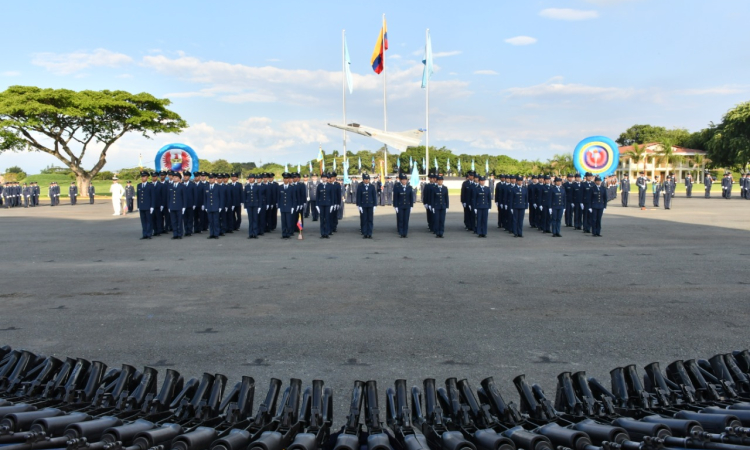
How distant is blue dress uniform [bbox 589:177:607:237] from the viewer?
15.6 meters

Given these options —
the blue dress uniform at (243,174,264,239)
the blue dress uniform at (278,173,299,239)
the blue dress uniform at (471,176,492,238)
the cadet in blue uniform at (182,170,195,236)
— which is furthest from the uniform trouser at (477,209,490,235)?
the cadet in blue uniform at (182,170,195,236)

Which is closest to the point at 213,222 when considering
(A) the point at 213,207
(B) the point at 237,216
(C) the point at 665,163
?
(A) the point at 213,207

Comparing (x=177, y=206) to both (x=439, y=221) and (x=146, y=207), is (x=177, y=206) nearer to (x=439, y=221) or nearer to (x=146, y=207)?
(x=146, y=207)

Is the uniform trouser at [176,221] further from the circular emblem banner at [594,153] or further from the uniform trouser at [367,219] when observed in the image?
the circular emblem banner at [594,153]

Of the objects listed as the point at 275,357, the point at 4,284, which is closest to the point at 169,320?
the point at 275,357

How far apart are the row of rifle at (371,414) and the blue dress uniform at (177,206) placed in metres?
12.7

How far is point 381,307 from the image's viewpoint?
23.8 feet

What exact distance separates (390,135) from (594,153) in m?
15.1

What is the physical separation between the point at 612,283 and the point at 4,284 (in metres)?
10.0

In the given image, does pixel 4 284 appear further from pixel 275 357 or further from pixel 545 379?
pixel 545 379

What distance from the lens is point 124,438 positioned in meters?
2.10

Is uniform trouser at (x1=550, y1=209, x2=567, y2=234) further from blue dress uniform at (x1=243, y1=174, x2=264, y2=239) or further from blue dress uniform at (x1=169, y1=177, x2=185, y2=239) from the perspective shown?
blue dress uniform at (x1=169, y1=177, x2=185, y2=239)

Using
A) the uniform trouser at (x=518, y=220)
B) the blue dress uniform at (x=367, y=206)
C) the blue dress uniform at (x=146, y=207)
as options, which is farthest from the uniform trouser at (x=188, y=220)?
the uniform trouser at (x=518, y=220)

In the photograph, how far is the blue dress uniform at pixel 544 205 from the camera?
1659 centimetres
